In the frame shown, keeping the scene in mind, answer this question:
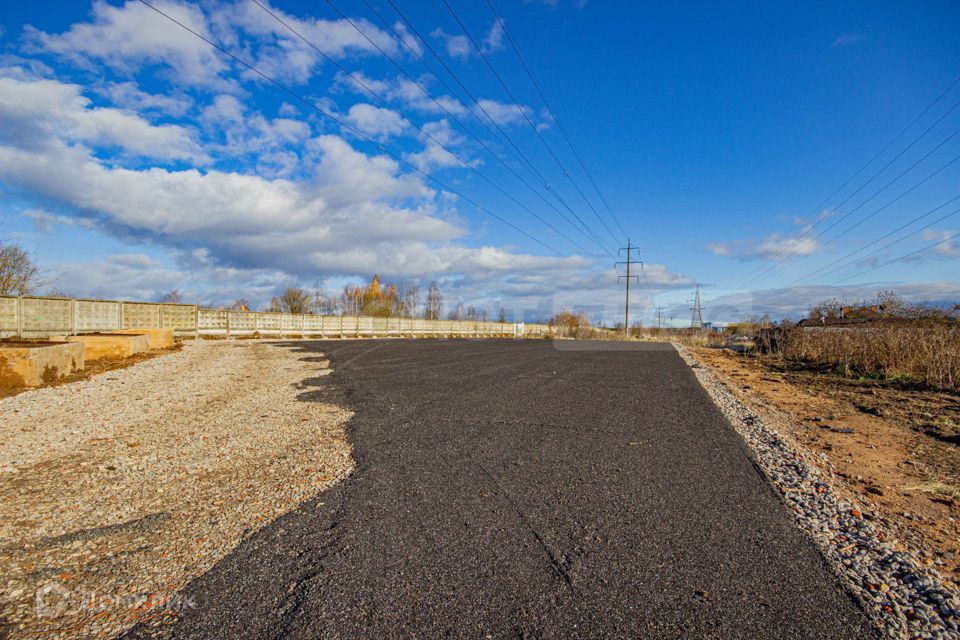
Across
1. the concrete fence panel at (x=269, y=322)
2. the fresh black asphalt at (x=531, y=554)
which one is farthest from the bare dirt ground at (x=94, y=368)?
the concrete fence panel at (x=269, y=322)

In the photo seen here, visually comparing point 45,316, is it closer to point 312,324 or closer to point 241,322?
point 241,322

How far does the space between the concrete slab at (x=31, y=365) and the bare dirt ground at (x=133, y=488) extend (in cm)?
52

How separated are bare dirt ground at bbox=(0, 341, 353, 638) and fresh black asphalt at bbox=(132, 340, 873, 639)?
28 centimetres

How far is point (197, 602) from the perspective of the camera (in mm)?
2184

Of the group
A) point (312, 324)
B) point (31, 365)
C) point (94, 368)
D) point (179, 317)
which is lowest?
point (94, 368)

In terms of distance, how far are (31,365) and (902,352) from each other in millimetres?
19989

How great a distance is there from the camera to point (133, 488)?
11.9ft

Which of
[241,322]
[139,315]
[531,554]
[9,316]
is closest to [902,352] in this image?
[531,554]

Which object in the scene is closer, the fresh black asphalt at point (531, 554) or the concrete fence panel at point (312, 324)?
the fresh black asphalt at point (531, 554)

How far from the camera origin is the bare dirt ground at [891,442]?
11.1ft

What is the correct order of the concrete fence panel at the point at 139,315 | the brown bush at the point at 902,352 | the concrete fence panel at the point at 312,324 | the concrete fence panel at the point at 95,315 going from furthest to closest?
the concrete fence panel at the point at 312,324 → the concrete fence panel at the point at 139,315 → the concrete fence panel at the point at 95,315 → the brown bush at the point at 902,352

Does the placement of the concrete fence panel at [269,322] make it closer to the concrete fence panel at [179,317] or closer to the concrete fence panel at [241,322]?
the concrete fence panel at [241,322]

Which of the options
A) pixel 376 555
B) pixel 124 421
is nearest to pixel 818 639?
pixel 376 555

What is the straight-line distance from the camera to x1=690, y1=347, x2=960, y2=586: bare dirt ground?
337cm
